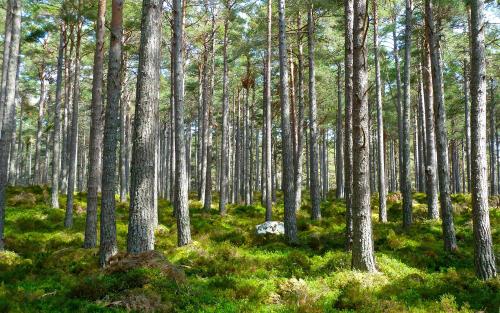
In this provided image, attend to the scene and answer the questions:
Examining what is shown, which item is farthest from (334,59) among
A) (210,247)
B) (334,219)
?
(210,247)

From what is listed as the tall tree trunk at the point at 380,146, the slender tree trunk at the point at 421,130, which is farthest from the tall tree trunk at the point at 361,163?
the slender tree trunk at the point at 421,130

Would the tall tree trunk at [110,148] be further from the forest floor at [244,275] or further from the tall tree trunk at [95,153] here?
the tall tree trunk at [95,153]

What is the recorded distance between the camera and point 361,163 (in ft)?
27.4

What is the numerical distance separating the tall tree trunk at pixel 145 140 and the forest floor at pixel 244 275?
1.81 ft

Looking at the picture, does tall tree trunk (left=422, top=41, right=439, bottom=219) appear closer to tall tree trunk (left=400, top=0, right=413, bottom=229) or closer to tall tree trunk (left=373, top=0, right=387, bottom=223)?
tall tree trunk (left=400, top=0, right=413, bottom=229)

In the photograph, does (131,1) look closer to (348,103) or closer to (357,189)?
(348,103)

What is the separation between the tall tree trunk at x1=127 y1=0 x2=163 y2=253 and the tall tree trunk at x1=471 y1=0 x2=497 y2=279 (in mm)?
7347

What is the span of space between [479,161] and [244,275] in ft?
19.9

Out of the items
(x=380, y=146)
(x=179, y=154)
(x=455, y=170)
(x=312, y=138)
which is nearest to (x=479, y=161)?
(x=179, y=154)

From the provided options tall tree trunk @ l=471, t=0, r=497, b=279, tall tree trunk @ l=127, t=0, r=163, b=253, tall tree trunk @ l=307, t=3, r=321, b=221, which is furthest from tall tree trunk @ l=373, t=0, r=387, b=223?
tall tree trunk @ l=127, t=0, r=163, b=253

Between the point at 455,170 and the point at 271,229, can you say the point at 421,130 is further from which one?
the point at 271,229

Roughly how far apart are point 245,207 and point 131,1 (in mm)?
12558

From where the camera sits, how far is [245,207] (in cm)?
2245

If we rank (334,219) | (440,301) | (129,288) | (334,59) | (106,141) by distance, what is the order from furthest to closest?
(334,59)
(334,219)
(106,141)
(440,301)
(129,288)
